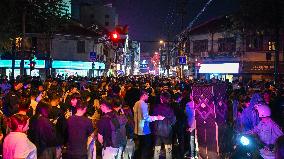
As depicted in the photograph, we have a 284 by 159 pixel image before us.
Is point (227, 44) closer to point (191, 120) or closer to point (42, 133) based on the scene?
point (191, 120)

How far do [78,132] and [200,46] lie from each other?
59113mm

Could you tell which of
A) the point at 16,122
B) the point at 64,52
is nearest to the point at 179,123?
the point at 16,122

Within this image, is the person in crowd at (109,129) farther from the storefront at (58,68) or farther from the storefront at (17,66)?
the storefront at (17,66)

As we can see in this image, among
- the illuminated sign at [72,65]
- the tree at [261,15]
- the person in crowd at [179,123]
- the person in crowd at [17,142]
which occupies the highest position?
the tree at [261,15]

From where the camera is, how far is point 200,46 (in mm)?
66062

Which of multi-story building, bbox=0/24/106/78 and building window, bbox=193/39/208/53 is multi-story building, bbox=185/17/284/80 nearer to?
building window, bbox=193/39/208/53

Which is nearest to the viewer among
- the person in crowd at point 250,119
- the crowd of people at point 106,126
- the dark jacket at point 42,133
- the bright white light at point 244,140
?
the crowd of people at point 106,126

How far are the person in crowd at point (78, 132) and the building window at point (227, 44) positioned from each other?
52894mm

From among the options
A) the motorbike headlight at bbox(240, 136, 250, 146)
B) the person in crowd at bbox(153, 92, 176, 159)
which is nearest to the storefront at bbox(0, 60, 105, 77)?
the person in crowd at bbox(153, 92, 176, 159)

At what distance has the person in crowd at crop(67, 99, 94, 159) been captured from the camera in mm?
8039

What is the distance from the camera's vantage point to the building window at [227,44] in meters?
59.3

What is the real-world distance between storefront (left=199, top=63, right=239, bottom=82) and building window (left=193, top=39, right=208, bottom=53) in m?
2.70

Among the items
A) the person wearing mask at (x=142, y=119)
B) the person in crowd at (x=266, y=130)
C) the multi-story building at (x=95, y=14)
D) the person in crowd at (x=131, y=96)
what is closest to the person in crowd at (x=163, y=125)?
the person wearing mask at (x=142, y=119)

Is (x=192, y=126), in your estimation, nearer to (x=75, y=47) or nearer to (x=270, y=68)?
(x=270, y=68)
